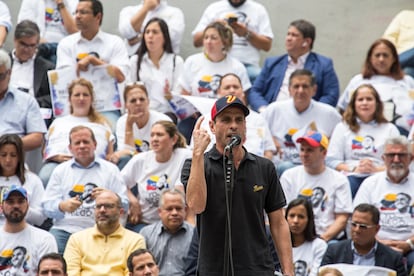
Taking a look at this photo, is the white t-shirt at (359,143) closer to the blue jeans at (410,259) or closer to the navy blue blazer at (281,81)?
the navy blue blazer at (281,81)

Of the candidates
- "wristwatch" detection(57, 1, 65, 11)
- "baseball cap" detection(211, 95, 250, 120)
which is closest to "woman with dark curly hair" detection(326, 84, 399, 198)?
"wristwatch" detection(57, 1, 65, 11)

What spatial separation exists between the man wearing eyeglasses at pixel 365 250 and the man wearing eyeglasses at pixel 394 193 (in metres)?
0.44

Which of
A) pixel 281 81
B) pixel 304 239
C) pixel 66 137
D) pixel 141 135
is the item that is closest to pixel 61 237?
pixel 66 137

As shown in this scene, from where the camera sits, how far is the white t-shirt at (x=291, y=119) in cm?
1103

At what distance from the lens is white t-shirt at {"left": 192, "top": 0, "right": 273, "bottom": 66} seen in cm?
1252

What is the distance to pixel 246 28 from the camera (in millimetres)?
12445

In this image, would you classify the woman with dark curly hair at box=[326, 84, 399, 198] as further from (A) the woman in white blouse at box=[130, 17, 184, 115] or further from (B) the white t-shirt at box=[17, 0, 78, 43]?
(B) the white t-shirt at box=[17, 0, 78, 43]

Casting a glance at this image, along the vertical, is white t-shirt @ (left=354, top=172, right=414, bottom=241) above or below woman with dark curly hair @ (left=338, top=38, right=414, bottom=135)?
below

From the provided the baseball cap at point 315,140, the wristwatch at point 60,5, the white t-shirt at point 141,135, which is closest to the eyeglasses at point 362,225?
the baseball cap at point 315,140

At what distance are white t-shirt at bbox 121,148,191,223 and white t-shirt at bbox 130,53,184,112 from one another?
154 cm

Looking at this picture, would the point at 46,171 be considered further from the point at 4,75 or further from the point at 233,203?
the point at 233,203

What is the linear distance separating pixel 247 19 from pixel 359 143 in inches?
102

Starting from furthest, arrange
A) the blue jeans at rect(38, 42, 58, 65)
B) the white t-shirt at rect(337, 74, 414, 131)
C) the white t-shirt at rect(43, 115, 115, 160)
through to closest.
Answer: the blue jeans at rect(38, 42, 58, 65), the white t-shirt at rect(337, 74, 414, 131), the white t-shirt at rect(43, 115, 115, 160)

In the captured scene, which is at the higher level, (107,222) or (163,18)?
(163,18)
